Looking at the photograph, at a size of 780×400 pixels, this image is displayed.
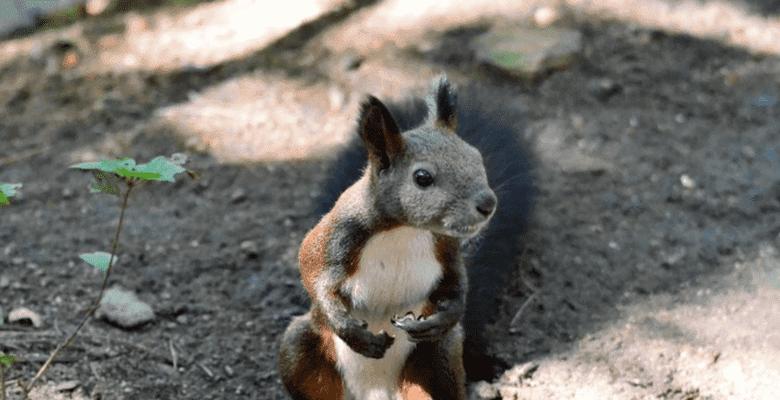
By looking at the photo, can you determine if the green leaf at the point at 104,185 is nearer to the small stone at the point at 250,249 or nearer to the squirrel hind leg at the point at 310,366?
the squirrel hind leg at the point at 310,366

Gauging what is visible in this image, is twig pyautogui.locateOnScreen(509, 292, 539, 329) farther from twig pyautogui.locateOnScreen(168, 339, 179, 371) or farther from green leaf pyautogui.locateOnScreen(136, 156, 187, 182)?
green leaf pyautogui.locateOnScreen(136, 156, 187, 182)

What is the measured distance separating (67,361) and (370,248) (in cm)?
91

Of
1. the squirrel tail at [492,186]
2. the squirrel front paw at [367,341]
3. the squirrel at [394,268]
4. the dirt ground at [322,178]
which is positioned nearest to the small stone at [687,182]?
the dirt ground at [322,178]

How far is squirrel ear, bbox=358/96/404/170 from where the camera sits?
2.13 meters

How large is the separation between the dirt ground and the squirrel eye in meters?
0.72

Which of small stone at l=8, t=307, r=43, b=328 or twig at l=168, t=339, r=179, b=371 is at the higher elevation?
small stone at l=8, t=307, r=43, b=328

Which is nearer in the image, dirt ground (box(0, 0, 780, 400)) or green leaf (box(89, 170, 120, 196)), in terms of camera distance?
green leaf (box(89, 170, 120, 196))

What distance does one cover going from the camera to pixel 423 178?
2127 mm

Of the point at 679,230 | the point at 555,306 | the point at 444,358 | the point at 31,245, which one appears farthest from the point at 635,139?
the point at 31,245

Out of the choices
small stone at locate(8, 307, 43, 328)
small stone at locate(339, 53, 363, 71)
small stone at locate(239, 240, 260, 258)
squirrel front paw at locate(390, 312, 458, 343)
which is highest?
squirrel front paw at locate(390, 312, 458, 343)

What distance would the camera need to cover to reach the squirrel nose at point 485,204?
81.3 inches

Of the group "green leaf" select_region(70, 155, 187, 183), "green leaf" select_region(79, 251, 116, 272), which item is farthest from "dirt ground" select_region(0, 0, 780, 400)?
"green leaf" select_region(70, 155, 187, 183)

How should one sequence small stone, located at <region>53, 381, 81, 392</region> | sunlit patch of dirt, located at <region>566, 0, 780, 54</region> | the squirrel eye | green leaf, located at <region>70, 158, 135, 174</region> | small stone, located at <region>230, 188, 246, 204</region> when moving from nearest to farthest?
green leaf, located at <region>70, 158, 135, 174</region> < the squirrel eye < small stone, located at <region>53, 381, 81, 392</region> < small stone, located at <region>230, 188, 246, 204</region> < sunlit patch of dirt, located at <region>566, 0, 780, 54</region>

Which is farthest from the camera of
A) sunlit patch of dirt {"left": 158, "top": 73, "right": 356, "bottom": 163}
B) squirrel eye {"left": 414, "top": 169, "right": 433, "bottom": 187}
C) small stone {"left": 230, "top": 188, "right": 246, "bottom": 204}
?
sunlit patch of dirt {"left": 158, "top": 73, "right": 356, "bottom": 163}
